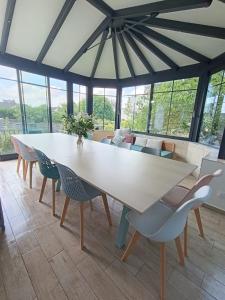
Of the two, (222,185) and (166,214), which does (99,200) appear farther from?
(222,185)

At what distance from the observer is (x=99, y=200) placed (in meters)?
2.38

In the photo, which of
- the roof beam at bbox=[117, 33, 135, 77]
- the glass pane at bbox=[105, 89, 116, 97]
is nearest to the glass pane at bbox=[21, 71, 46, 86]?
the glass pane at bbox=[105, 89, 116, 97]

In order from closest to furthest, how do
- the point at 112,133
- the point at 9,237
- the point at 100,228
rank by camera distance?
the point at 9,237
the point at 100,228
the point at 112,133

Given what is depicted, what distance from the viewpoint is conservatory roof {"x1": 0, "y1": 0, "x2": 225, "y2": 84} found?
2406 millimetres

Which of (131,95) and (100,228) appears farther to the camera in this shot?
(131,95)

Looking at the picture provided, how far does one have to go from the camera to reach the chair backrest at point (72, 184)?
1393 mm

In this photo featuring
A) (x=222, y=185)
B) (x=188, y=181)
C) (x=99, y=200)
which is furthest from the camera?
(x=188, y=181)

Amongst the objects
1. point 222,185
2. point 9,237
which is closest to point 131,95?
point 222,185

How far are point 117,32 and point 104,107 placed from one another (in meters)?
2.94

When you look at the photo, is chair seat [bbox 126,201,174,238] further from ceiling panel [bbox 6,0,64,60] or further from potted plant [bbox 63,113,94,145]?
ceiling panel [bbox 6,0,64,60]

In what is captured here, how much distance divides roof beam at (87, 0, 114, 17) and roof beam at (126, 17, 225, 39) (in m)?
0.67

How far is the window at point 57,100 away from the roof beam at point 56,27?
33.8 inches

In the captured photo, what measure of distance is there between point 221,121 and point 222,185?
1315 mm

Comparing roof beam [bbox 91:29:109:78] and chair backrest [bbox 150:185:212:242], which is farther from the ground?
roof beam [bbox 91:29:109:78]
